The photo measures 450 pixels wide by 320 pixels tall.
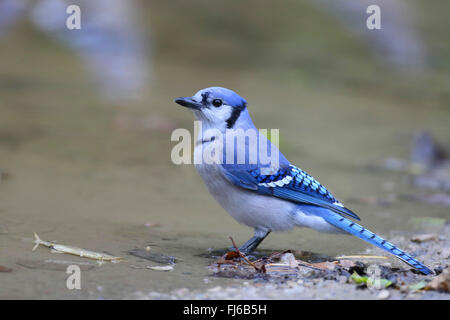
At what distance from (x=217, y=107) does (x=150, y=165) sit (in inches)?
76.0

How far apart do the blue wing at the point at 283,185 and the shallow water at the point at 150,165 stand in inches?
13.4

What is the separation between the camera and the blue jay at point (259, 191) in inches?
135

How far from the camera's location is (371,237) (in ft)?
10.6

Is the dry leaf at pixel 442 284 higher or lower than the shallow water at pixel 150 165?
lower

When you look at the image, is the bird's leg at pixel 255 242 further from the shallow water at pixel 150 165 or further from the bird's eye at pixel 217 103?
the bird's eye at pixel 217 103

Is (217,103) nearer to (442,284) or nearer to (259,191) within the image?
(259,191)

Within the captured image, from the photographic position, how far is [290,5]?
1402cm

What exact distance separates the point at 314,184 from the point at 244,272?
2.42 feet

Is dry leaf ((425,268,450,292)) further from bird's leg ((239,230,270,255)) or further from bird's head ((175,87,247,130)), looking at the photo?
bird's head ((175,87,247,130))

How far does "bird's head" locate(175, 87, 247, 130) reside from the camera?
356 cm

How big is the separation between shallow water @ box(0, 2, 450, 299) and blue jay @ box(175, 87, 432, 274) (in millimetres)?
278

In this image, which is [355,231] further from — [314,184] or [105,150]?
[105,150]

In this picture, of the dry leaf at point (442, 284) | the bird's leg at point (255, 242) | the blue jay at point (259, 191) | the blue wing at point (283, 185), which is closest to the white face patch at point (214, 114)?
the blue jay at point (259, 191)

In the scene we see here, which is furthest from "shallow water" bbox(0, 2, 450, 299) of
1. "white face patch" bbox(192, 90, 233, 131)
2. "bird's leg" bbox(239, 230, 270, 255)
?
"white face patch" bbox(192, 90, 233, 131)
